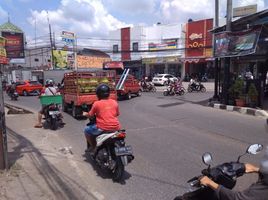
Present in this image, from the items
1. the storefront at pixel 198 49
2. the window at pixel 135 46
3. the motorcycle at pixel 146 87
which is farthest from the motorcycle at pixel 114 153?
the window at pixel 135 46

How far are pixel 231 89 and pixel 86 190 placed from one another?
→ 12.6 meters

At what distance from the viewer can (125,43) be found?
2156 inches

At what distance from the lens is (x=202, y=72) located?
4856cm

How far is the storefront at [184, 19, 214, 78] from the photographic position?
45.6 meters

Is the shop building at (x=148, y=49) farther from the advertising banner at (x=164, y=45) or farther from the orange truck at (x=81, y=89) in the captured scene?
the orange truck at (x=81, y=89)

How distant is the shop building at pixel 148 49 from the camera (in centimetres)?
4965

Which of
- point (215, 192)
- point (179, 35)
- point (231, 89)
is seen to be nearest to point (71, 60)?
point (179, 35)

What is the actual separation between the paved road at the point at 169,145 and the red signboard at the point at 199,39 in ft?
106

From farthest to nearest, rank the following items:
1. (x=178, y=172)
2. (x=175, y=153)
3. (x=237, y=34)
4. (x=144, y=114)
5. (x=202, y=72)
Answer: (x=202, y=72), (x=237, y=34), (x=144, y=114), (x=175, y=153), (x=178, y=172)

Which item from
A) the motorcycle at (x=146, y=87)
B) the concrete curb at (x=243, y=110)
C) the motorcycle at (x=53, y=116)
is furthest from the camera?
the motorcycle at (x=146, y=87)

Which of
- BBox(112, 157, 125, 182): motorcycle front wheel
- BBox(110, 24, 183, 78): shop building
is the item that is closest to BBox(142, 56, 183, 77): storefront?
BBox(110, 24, 183, 78): shop building

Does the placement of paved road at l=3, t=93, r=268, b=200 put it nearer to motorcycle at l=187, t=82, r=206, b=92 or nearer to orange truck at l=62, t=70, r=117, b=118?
orange truck at l=62, t=70, r=117, b=118

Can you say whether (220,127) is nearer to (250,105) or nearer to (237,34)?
(250,105)

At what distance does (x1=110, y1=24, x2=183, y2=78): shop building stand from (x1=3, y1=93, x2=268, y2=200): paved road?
3559 centimetres
